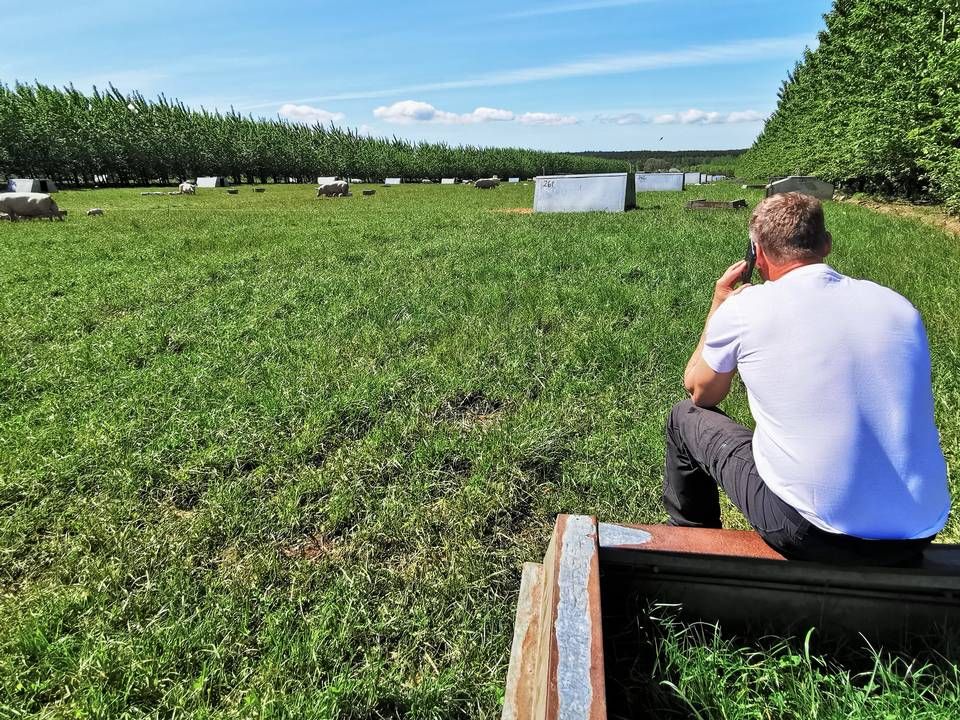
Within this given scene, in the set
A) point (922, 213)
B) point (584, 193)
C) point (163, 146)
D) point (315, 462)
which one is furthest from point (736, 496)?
point (163, 146)

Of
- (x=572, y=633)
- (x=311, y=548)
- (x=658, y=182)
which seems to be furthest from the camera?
(x=658, y=182)

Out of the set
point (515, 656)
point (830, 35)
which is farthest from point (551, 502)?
point (830, 35)

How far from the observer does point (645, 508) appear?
2973 millimetres

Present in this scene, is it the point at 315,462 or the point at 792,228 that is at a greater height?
the point at 792,228

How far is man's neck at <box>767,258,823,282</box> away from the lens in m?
2.00

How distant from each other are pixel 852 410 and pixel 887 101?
17934 millimetres

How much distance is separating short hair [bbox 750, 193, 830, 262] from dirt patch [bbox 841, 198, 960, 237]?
Result: 34.1ft

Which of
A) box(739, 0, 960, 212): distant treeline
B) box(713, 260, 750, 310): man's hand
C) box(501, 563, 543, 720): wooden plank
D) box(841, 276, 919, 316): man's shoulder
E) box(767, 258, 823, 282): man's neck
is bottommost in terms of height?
box(501, 563, 543, 720): wooden plank

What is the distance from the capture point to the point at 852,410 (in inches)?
64.6

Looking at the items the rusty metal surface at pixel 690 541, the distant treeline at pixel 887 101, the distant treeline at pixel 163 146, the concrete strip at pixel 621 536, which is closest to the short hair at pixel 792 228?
the rusty metal surface at pixel 690 541

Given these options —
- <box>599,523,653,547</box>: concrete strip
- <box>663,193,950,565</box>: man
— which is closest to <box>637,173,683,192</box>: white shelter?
<box>663,193,950,565</box>: man

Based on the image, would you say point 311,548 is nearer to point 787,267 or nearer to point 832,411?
point 832,411

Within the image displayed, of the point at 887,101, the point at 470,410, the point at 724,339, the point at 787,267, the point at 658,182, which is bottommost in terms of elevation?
the point at 470,410

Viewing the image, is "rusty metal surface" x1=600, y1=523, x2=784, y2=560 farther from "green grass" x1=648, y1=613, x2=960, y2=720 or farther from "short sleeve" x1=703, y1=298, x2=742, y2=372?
"short sleeve" x1=703, y1=298, x2=742, y2=372
